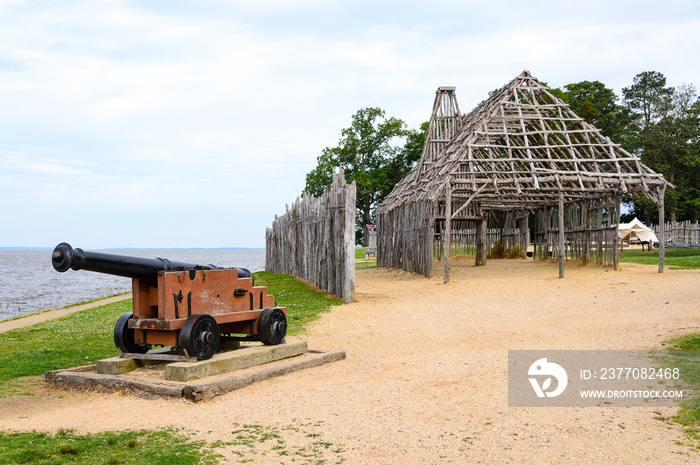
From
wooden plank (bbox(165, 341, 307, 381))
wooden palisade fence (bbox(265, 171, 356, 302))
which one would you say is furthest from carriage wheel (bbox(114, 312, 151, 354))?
wooden palisade fence (bbox(265, 171, 356, 302))

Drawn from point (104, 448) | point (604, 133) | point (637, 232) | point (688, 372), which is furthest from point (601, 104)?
point (104, 448)

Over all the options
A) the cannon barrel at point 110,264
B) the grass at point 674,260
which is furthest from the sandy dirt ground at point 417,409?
the grass at point 674,260

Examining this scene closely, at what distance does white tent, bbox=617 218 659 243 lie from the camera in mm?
40750

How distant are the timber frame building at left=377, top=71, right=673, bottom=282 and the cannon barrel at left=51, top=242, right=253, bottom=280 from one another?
12.9 metres

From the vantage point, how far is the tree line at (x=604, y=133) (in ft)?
166

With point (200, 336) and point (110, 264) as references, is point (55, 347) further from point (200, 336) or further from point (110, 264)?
point (110, 264)

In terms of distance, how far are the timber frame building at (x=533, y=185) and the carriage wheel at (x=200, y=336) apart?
1259 cm

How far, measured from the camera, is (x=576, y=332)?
976cm

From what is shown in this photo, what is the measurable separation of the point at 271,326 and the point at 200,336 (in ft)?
4.21

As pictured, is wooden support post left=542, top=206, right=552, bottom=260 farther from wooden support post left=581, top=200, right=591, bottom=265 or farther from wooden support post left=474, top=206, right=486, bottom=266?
wooden support post left=581, top=200, right=591, bottom=265

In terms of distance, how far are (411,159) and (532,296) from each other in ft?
129

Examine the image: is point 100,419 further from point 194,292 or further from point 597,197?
point 597,197

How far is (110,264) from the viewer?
21.6ft

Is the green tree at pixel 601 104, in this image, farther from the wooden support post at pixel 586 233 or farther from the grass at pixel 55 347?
the grass at pixel 55 347
